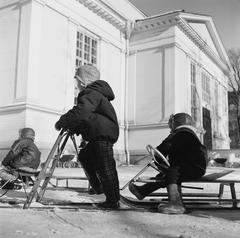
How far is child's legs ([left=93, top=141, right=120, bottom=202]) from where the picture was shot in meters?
4.10

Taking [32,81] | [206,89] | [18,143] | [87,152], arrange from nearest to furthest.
A: [87,152], [18,143], [32,81], [206,89]

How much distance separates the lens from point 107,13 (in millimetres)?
18625

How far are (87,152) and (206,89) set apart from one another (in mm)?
22252

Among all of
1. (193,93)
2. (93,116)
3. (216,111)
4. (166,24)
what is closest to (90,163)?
(93,116)

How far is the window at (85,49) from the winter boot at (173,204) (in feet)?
45.6

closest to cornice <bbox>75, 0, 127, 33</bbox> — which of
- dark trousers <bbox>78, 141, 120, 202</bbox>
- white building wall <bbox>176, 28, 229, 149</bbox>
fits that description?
white building wall <bbox>176, 28, 229, 149</bbox>

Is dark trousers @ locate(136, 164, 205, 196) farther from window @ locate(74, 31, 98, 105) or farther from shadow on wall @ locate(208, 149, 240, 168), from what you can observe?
shadow on wall @ locate(208, 149, 240, 168)

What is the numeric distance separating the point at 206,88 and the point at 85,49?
1074cm

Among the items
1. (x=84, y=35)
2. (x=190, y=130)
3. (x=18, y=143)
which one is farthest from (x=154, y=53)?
(x=190, y=130)

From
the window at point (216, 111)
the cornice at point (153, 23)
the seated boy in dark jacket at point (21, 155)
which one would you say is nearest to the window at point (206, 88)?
the window at point (216, 111)

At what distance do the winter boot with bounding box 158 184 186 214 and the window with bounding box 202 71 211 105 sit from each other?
21.1 metres

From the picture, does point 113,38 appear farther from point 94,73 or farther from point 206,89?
point 94,73

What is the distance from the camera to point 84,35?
693 inches

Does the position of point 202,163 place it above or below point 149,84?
below
